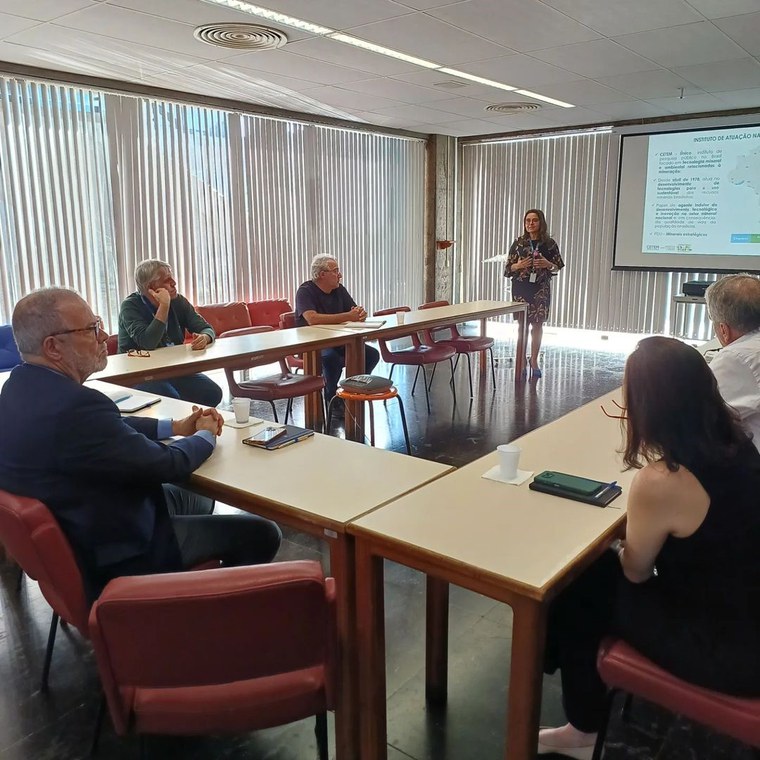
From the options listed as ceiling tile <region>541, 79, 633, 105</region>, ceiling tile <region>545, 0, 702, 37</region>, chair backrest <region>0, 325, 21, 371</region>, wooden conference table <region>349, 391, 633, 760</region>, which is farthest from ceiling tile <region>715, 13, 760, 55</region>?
chair backrest <region>0, 325, 21, 371</region>

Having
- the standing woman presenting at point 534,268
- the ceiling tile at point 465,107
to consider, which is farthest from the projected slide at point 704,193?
the standing woman presenting at point 534,268

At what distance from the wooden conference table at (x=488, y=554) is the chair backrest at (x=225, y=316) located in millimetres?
3878

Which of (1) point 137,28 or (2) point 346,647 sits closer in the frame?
(2) point 346,647

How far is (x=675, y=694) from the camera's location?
1.40 m

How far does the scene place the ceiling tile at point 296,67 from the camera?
15.4 ft

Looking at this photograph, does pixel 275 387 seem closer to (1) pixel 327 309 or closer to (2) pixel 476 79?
(1) pixel 327 309

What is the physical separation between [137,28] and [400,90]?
8.42 feet

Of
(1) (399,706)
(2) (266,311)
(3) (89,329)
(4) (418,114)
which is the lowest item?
(1) (399,706)

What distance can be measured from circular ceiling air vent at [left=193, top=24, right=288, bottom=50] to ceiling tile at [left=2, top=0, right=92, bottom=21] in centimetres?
70

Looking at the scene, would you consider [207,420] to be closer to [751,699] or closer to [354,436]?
[751,699]

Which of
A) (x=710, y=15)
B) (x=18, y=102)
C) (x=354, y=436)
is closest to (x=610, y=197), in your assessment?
(x=710, y=15)

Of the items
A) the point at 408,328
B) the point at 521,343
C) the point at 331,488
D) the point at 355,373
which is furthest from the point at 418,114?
the point at 331,488

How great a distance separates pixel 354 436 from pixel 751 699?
10.3 feet

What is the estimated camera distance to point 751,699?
1.34 m
